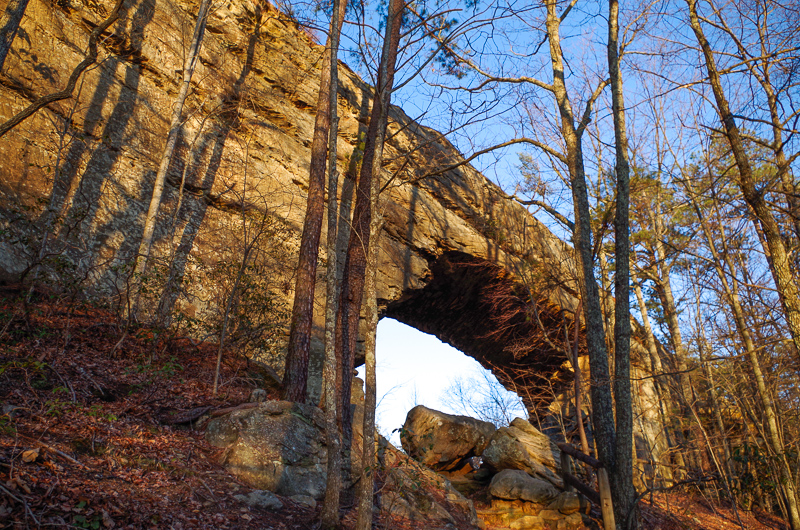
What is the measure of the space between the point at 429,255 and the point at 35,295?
877 cm

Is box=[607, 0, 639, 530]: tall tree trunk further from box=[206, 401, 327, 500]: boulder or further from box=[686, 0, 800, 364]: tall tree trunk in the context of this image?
box=[206, 401, 327, 500]: boulder

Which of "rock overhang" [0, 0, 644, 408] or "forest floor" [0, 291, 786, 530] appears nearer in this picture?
"forest floor" [0, 291, 786, 530]

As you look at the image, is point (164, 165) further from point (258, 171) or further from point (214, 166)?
point (258, 171)

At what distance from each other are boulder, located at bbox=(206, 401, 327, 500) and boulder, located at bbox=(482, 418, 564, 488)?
5498mm

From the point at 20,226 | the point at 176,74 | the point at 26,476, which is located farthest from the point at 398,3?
the point at 26,476

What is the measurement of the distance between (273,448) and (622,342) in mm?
5054

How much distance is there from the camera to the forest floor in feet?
11.5

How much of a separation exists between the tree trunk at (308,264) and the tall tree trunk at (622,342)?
4.63 m

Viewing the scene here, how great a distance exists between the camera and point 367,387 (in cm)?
526

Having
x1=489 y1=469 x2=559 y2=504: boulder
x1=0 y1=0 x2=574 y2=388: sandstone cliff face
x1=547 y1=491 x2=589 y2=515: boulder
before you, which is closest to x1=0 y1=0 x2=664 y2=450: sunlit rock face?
x1=0 y1=0 x2=574 y2=388: sandstone cliff face

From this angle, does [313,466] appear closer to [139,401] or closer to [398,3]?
[139,401]

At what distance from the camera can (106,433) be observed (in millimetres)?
4734

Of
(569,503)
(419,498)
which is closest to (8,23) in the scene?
(419,498)

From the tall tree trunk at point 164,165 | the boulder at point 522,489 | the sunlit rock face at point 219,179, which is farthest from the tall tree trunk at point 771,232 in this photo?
the tall tree trunk at point 164,165
